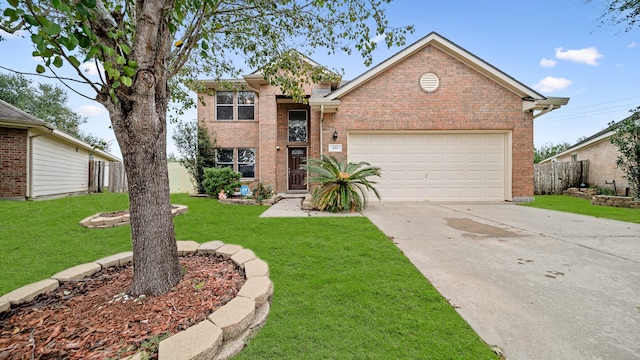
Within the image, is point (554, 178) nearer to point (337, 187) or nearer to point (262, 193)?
point (337, 187)

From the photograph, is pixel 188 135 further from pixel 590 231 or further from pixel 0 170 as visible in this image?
pixel 590 231

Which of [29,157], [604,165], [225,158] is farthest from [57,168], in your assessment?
[604,165]

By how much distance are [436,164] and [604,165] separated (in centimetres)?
1029

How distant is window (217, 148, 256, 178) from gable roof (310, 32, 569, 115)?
5.48 metres

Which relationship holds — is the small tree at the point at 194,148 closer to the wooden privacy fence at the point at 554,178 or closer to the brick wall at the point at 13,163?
the brick wall at the point at 13,163

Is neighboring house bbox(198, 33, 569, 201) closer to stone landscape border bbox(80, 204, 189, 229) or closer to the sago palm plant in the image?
the sago palm plant

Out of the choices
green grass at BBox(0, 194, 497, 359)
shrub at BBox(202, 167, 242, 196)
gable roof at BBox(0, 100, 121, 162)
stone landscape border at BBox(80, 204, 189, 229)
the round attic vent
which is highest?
the round attic vent

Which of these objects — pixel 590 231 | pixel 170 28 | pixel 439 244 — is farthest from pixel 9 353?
pixel 590 231

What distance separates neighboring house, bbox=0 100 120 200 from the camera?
808cm

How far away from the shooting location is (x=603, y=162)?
11750 mm

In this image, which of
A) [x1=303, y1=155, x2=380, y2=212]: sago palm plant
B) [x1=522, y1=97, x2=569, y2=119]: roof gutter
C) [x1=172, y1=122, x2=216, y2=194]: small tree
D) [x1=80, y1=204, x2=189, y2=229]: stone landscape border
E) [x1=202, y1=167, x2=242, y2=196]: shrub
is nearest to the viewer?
[x1=80, y1=204, x2=189, y2=229]: stone landscape border

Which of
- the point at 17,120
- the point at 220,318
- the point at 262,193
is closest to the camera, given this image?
A: the point at 220,318

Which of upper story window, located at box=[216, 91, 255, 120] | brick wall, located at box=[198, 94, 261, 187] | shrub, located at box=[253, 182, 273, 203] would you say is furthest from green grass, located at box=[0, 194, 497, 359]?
upper story window, located at box=[216, 91, 255, 120]

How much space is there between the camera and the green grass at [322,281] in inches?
60.6
